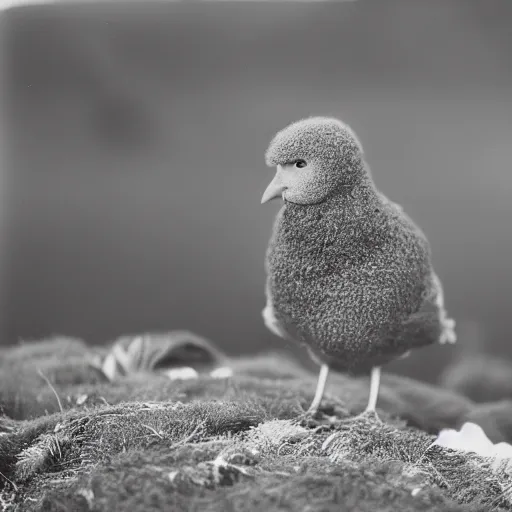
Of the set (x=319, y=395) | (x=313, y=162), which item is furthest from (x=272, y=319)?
(x=313, y=162)

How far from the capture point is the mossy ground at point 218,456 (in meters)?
0.47

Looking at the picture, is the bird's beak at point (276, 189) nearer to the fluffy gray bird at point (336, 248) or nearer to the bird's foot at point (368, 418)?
the fluffy gray bird at point (336, 248)

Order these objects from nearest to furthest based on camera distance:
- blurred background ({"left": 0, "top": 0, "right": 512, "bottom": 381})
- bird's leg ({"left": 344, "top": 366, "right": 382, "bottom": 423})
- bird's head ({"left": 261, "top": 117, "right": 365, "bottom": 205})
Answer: bird's head ({"left": 261, "top": 117, "right": 365, "bottom": 205})
bird's leg ({"left": 344, "top": 366, "right": 382, "bottom": 423})
blurred background ({"left": 0, "top": 0, "right": 512, "bottom": 381})

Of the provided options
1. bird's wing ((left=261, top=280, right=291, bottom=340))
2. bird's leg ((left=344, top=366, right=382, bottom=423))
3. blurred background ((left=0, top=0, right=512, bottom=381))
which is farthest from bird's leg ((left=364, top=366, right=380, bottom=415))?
blurred background ((left=0, top=0, right=512, bottom=381))

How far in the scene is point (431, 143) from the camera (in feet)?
4.43

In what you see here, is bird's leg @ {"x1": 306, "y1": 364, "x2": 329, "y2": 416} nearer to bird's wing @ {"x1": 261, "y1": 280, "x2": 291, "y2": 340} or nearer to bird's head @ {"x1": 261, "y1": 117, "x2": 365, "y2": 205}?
bird's wing @ {"x1": 261, "y1": 280, "x2": 291, "y2": 340}

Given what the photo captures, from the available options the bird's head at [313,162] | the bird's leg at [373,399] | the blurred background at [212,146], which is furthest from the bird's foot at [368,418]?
the blurred background at [212,146]

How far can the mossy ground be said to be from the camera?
474 millimetres

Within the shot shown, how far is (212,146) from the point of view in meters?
1.34

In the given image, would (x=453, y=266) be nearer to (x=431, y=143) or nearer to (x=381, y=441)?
(x=431, y=143)

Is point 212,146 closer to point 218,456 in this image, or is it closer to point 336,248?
point 336,248

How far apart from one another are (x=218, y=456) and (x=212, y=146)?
93cm

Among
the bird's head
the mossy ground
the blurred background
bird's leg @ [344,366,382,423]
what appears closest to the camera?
the mossy ground

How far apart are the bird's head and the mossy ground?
10.0 inches
